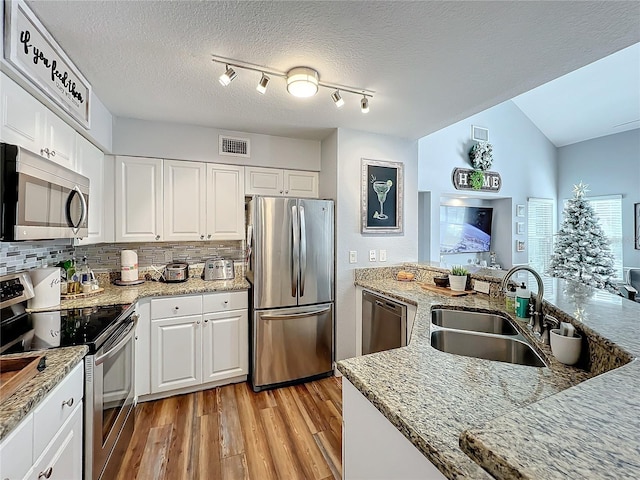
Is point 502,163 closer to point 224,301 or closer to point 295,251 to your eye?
point 295,251

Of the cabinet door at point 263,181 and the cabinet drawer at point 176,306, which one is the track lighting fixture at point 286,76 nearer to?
the cabinet door at point 263,181

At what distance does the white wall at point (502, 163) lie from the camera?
15.5 ft

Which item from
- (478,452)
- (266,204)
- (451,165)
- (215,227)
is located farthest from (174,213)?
(451,165)

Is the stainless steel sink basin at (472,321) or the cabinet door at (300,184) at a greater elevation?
the cabinet door at (300,184)

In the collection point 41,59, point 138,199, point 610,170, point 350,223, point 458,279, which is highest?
point 610,170

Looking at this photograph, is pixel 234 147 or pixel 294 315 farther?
pixel 234 147

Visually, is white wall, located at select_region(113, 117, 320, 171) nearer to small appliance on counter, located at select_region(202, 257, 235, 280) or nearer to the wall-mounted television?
small appliance on counter, located at select_region(202, 257, 235, 280)

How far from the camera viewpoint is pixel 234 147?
9.54 ft

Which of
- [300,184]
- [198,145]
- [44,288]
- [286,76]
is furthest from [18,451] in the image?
[300,184]

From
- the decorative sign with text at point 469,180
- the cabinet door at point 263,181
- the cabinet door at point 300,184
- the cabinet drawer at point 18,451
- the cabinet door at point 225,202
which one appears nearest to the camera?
the cabinet drawer at point 18,451

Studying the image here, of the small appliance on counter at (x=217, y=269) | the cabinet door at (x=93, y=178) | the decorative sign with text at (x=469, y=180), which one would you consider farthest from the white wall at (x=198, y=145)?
the decorative sign with text at (x=469, y=180)

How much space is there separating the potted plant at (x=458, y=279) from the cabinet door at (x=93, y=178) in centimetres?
286

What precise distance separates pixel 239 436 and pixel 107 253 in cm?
205

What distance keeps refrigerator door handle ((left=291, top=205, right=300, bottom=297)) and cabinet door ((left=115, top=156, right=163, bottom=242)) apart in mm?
1241
